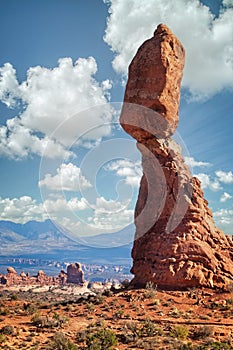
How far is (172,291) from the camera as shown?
2272 centimetres

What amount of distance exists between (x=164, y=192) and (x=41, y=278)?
79.7 meters

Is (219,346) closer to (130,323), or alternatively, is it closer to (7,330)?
(130,323)

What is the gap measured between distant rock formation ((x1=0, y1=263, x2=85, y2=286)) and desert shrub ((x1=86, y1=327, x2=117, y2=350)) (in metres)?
82.4

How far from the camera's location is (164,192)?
2611 cm

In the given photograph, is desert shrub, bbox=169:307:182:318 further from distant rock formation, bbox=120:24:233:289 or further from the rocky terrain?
distant rock formation, bbox=120:24:233:289

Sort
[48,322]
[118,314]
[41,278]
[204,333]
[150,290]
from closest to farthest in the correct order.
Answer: [204,333], [48,322], [118,314], [150,290], [41,278]

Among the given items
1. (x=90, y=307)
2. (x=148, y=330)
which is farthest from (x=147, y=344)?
(x=90, y=307)

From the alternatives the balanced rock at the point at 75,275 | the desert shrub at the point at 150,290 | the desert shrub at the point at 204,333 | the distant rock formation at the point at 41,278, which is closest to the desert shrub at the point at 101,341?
the desert shrub at the point at 204,333

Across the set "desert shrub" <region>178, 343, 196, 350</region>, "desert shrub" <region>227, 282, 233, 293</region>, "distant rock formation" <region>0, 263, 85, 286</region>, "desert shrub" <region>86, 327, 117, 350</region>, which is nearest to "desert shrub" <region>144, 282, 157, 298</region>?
"desert shrub" <region>227, 282, 233, 293</region>

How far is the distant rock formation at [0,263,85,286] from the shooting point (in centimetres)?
9261

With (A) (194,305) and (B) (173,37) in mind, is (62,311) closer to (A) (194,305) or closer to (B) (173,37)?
(A) (194,305)

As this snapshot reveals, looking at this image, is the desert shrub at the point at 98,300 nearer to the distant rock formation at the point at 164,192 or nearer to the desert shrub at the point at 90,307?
the desert shrub at the point at 90,307

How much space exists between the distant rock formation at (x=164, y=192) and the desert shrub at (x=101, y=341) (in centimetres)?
961

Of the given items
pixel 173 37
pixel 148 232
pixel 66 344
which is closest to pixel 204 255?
pixel 148 232
